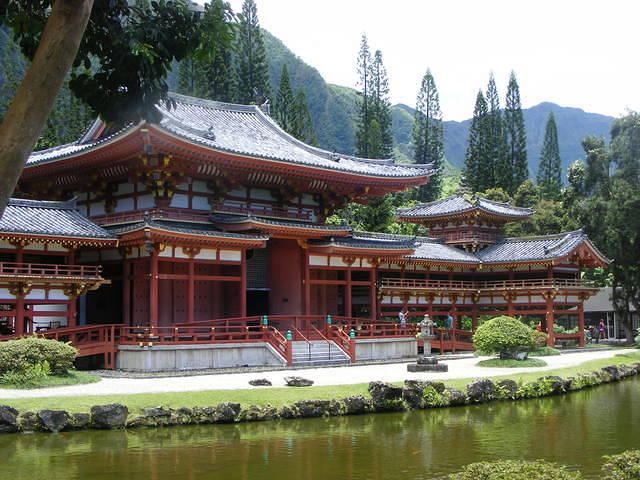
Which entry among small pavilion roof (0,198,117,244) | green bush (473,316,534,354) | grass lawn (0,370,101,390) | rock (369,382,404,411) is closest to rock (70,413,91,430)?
grass lawn (0,370,101,390)

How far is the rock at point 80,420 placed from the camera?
16062 mm

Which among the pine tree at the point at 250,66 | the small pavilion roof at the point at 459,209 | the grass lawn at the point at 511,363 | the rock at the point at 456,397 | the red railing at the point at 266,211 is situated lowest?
the rock at the point at 456,397

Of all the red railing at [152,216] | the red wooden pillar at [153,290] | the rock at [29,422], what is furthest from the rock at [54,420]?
the red railing at [152,216]

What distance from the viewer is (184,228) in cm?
2725

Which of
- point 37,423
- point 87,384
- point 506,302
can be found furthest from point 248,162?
point 506,302

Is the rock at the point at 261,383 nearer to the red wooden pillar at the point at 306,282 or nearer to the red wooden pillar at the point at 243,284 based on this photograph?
the red wooden pillar at the point at 243,284

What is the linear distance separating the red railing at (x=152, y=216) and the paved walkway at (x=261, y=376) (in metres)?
7.15

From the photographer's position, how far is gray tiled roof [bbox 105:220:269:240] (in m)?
25.7

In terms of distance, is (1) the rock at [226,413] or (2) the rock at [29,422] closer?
(2) the rock at [29,422]

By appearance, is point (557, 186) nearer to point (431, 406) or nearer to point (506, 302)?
point (506, 302)

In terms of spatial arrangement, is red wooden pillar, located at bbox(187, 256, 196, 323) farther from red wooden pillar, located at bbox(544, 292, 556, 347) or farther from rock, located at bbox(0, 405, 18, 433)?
red wooden pillar, located at bbox(544, 292, 556, 347)

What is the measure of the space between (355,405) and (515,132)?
64.5m

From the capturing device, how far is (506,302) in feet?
137

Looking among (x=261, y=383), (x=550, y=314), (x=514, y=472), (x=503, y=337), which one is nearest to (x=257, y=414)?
(x=261, y=383)
